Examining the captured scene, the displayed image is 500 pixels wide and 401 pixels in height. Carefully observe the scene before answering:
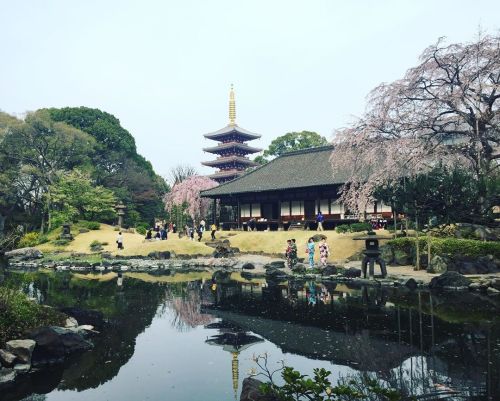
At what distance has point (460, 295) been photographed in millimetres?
15438

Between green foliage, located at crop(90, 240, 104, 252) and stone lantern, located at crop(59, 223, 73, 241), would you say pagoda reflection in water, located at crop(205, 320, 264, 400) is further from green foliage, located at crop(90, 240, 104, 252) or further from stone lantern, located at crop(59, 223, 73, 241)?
stone lantern, located at crop(59, 223, 73, 241)

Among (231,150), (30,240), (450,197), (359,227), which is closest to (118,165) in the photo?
(231,150)

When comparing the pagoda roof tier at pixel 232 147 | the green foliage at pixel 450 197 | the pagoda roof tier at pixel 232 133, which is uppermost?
the pagoda roof tier at pixel 232 133

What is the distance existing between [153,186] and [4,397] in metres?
51.4

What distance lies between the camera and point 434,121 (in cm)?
2278

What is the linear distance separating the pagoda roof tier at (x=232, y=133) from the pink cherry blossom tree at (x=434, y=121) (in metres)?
38.2

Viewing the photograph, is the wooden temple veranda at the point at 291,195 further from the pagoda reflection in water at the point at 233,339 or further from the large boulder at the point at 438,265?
the pagoda reflection in water at the point at 233,339

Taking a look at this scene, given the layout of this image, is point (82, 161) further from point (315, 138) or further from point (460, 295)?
point (460, 295)

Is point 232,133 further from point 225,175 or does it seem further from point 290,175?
point 290,175

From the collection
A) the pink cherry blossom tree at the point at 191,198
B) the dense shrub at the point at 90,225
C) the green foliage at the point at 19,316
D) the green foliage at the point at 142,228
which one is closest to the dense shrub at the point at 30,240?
the dense shrub at the point at 90,225

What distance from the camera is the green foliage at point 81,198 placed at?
44719mm

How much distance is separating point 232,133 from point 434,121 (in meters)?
44.3

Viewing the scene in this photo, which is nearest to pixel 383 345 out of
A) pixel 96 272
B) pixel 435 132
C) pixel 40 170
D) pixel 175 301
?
pixel 175 301

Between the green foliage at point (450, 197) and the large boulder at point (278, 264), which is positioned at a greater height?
the green foliage at point (450, 197)
